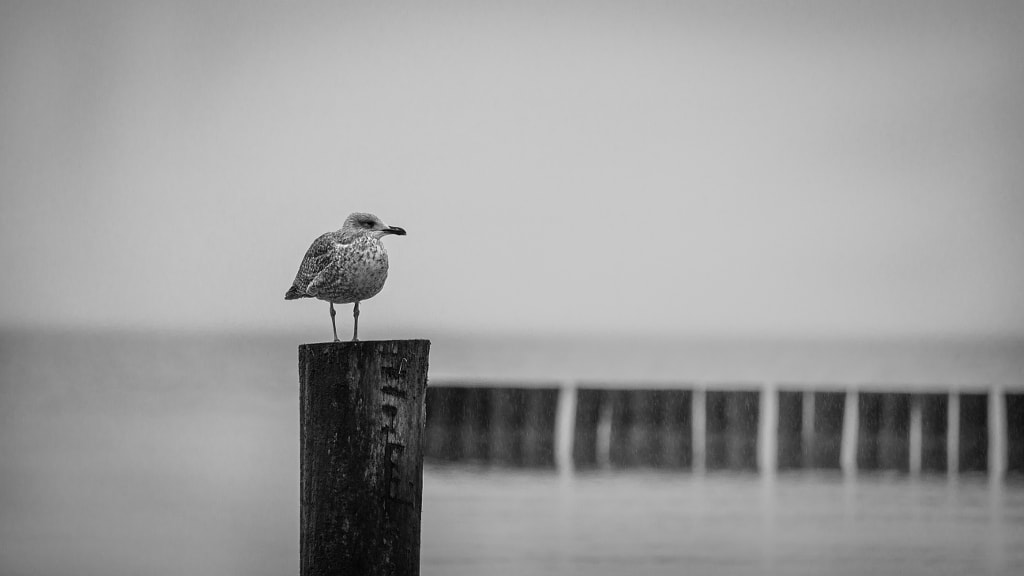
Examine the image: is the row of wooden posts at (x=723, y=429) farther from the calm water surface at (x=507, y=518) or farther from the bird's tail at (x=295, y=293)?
the bird's tail at (x=295, y=293)

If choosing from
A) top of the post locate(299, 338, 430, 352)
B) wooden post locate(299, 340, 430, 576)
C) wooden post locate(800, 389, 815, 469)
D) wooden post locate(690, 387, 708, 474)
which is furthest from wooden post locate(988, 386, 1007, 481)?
top of the post locate(299, 338, 430, 352)

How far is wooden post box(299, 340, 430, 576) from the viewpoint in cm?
561

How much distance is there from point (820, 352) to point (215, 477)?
77.6m

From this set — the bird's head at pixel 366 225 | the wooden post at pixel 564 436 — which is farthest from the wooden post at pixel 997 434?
the bird's head at pixel 366 225

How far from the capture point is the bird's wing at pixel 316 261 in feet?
24.3

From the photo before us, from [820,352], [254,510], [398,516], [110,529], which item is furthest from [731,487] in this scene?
[820,352]

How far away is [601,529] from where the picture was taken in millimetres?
12703

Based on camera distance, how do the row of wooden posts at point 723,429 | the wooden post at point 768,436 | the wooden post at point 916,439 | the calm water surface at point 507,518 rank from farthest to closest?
the wooden post at point 916,439
the wooden post at point 768,436
the row of wooden posts at point 723,429
the calm water surface at point 507,518

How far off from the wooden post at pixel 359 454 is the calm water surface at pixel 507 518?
4.88m

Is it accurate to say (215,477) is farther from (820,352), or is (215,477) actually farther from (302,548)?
(820,352)

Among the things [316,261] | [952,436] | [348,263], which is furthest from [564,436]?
[348,263]

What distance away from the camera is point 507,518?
13328mm

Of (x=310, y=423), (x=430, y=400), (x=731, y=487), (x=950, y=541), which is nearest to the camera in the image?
(x=310, y=423)

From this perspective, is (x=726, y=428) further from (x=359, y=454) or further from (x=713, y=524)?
(x=359, y=454)
